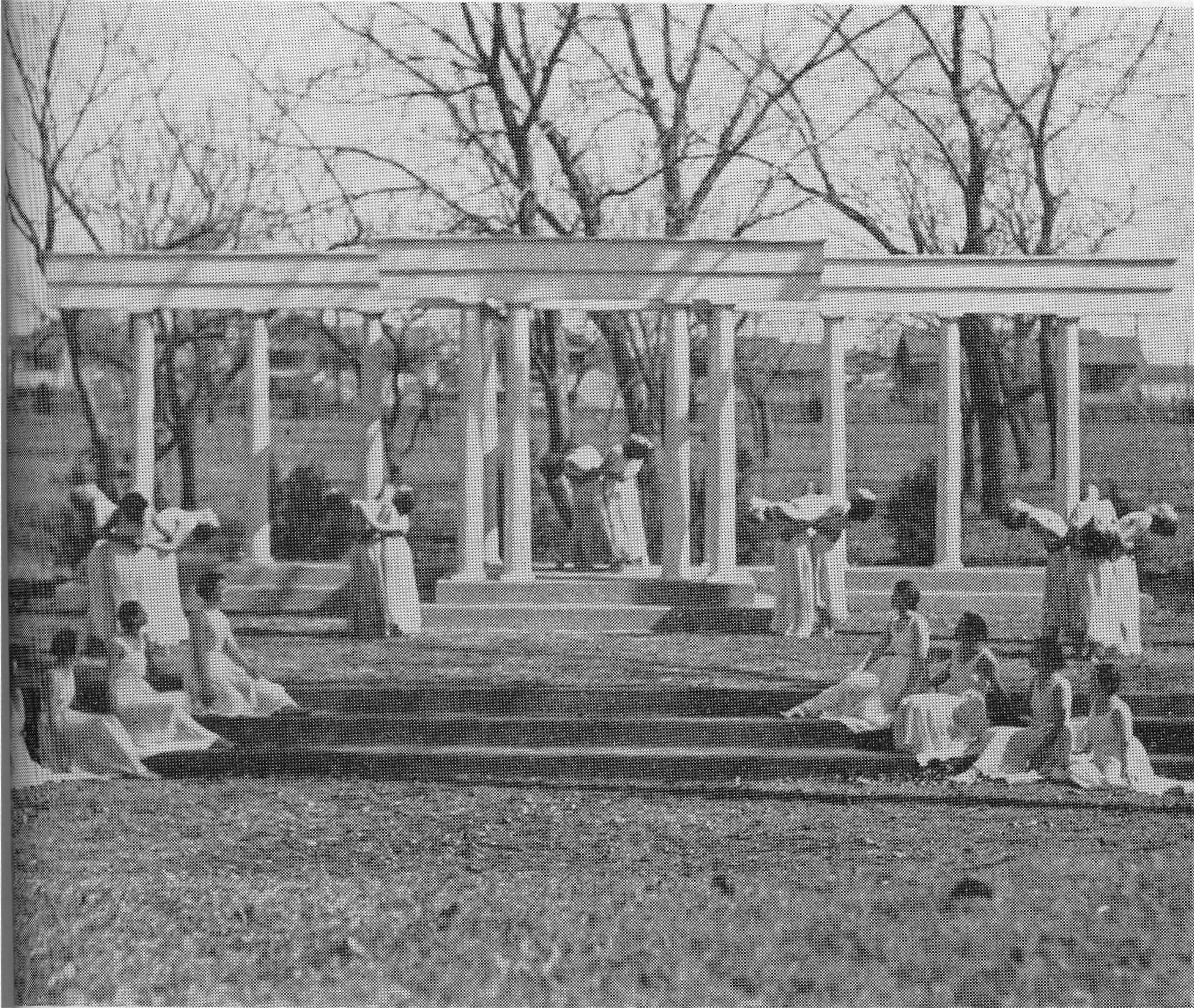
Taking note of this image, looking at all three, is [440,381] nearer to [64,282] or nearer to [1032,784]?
[64,282]

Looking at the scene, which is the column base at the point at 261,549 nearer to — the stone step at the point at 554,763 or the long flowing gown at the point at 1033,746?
the stone step at the point at 554,763

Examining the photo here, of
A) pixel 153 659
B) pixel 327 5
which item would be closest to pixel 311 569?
pixel 153 659

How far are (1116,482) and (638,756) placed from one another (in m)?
2.05

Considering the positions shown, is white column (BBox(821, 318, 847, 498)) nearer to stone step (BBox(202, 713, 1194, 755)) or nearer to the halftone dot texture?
the halftone dot texture

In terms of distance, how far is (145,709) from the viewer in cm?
812

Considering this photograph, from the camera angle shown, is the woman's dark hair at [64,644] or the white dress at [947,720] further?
the woman's dark hair at [64,644]

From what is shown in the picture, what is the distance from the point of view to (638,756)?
314 inches

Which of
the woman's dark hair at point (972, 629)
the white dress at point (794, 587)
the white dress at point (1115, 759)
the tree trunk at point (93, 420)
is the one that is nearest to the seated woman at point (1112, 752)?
the white dress at point (1115, 759)

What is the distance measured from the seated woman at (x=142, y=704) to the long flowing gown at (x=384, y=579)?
76 cm

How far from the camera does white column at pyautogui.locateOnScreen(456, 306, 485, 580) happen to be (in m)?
8.21

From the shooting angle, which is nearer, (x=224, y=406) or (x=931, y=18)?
(x=931, y=18)

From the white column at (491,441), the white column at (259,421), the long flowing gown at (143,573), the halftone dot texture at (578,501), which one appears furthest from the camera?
the white column at (491,441)

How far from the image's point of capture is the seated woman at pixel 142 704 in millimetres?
8102

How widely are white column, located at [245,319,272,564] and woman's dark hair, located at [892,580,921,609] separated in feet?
7.89
